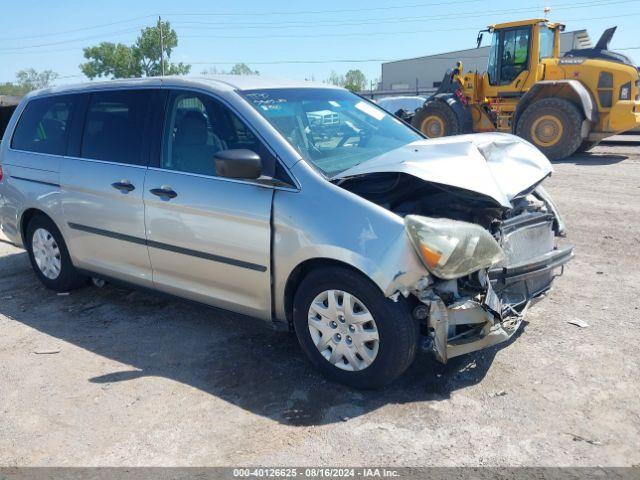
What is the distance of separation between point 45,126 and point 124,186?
151 centimetres

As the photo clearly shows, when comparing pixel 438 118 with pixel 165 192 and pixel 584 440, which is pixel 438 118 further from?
pixel 584 440

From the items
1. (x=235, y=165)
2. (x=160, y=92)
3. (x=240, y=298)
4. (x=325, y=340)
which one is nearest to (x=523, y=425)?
(x=325, y=340)

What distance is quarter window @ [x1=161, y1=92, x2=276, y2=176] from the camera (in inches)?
152

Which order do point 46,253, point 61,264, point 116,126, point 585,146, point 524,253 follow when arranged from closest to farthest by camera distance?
point 524,253
point 116,126
point 61,264
point 46,253
point 585,146

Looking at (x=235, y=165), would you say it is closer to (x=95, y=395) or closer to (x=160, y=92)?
(x=160, y=92)

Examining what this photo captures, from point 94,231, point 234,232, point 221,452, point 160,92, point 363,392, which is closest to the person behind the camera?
point 221,452

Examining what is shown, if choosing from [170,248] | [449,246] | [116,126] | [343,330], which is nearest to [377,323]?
[343,330]

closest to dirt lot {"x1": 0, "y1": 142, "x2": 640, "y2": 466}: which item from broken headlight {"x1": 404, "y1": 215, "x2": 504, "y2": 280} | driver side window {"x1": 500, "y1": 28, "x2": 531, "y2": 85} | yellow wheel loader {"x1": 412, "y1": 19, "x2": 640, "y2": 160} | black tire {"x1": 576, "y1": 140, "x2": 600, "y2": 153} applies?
broken headlight {"x1": 404, "y1": 215, "x2": 504, "y2": 280}

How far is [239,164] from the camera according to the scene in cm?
343

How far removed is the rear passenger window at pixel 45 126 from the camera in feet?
16.3

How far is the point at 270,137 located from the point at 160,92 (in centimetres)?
118

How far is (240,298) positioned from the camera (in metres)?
3.81

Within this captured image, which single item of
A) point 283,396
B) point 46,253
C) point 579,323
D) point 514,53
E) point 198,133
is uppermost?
point 514,53

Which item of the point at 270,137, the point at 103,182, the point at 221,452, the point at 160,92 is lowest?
the point at 221,452
